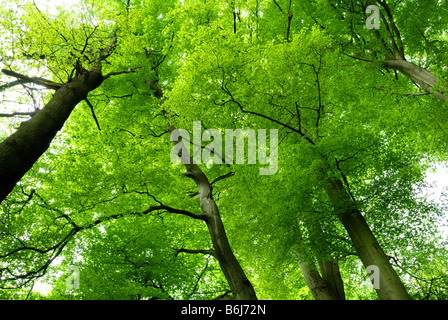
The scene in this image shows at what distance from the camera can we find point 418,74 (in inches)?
278

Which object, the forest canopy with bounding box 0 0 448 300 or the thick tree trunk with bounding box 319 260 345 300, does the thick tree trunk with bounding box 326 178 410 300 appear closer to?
the forest canopy with bounding box 0 0 448 300

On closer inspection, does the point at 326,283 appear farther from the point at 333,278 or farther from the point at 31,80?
the point at 31,80

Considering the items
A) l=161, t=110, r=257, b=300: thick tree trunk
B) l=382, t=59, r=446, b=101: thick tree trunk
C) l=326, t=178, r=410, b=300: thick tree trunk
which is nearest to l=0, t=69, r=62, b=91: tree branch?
l=161, t=110, r=257, b=300: thick tree trunk

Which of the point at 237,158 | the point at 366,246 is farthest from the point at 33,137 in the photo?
the point at 366,246

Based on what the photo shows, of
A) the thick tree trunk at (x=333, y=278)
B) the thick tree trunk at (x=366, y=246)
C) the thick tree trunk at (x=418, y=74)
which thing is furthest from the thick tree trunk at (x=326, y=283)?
the thick tree trunk at (x=418, y=74)

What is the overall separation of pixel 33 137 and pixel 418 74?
8.41 meters

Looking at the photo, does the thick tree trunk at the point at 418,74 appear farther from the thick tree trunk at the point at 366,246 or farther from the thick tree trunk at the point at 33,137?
the thick tree trunk at the point at 33,137

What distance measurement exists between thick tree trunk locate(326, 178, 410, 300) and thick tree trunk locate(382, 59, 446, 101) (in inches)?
120

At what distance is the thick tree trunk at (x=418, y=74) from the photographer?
6.68m

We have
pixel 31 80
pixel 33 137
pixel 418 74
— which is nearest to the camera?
pixel 33 137
